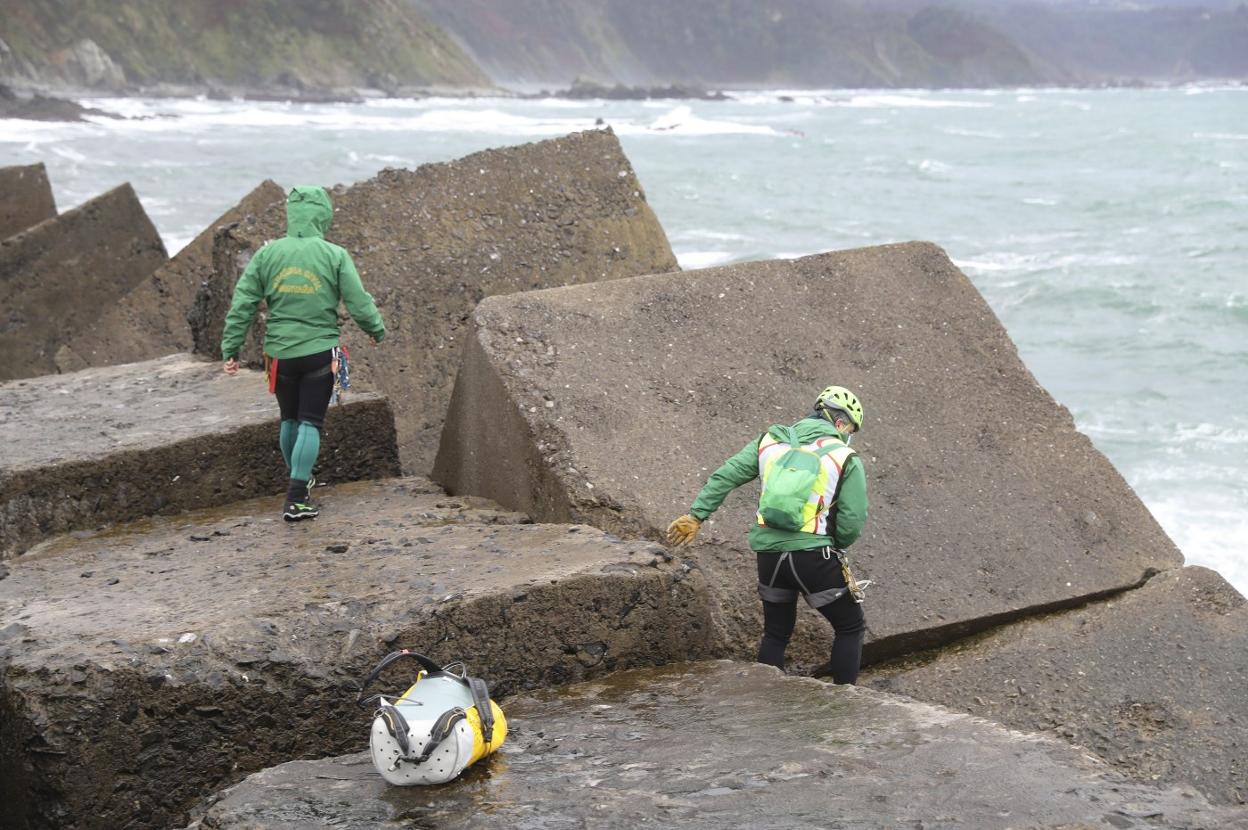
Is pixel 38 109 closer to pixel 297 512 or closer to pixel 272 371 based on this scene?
pixel 272 371

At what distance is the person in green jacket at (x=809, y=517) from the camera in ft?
12.8

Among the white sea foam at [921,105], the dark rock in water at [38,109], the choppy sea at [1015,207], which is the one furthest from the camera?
the white sea foam at [921,105]

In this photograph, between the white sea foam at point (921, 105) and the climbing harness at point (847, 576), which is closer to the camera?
the climbing harness at point (847, 576)

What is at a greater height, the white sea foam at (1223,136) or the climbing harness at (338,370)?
the white sea foam at (1223,136)

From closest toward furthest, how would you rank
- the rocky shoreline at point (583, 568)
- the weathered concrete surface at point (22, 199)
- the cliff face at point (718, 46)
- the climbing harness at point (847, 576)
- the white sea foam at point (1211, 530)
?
the rocky shoreline at point (583, 568) < the climbing harness at point (847, 576) < the white sea foam at point (1211, 530) < the weathered concrete surface at point (22, 199) < the cliff face at point (718, 46)

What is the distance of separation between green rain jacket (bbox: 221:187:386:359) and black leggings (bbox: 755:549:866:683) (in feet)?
5.52

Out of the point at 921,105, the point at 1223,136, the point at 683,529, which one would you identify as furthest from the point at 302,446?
the point at 921,105

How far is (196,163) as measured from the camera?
33.3 metres

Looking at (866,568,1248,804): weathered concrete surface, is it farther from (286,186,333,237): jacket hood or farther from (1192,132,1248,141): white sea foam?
(1192,132,1248,141): white sea foam

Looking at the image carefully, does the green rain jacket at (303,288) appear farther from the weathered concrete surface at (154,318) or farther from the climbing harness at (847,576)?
the weathered concrete surface at (154,318)

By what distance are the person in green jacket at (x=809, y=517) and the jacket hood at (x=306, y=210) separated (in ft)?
5.71

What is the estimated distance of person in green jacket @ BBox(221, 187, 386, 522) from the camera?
4746 mm

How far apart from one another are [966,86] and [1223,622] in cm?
16746

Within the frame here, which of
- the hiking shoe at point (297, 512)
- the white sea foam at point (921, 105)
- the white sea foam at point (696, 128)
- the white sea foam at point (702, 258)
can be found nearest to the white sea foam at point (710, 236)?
the white sea foam at point (702, 258)
